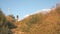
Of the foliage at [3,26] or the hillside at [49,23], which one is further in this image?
the hillside at [49,23]

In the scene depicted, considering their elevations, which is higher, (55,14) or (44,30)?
(55,14)

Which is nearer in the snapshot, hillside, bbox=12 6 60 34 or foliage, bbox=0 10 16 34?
foliage, bbox=0 10 16 34

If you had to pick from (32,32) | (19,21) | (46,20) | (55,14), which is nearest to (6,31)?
(32,32)

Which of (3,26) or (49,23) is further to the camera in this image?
(3,26)

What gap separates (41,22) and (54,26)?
6.80 feet

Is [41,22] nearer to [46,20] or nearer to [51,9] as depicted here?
Result: [46,20]

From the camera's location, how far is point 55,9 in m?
27.9

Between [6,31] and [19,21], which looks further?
[19,21]

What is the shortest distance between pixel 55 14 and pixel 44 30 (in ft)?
11.0

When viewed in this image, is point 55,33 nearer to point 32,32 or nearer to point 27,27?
point 32,32

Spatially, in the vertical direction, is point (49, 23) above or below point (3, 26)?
above

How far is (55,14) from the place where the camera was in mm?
27500

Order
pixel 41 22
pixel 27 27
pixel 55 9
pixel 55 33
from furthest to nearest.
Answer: pixel 27 27, pixel 55 9, pixel 41 22, pixel 55 33

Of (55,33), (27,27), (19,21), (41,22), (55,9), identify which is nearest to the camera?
(55,33)
